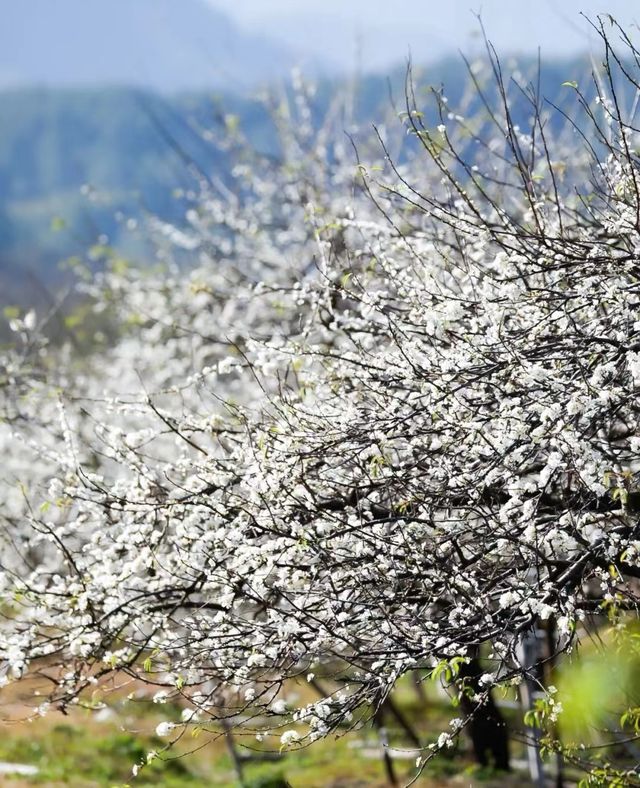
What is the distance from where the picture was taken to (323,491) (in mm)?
6543

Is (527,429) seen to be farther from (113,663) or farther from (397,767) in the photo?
(397,767)

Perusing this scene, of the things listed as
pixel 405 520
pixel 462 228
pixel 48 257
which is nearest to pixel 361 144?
pixel 462 228

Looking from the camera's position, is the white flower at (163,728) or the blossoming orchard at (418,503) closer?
the blossoming orchard at (418,503)

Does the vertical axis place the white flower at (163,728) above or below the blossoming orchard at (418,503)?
below

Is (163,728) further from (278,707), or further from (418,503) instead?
(418,503)

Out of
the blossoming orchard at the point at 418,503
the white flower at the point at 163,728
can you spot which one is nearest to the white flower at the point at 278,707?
the blossoming orchard at the point at 418,503

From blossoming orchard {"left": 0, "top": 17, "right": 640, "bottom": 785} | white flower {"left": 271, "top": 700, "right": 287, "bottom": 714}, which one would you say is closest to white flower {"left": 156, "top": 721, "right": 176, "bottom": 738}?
blossoming orchard {"left": 0, "top": 17, "right": 640, "bottom": 785}

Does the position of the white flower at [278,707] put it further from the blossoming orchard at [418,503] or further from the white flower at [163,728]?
the white flower at [163,728]

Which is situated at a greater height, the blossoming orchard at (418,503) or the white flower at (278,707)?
the blossoming orchard at (418,503)

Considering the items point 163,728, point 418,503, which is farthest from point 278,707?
point 418,503

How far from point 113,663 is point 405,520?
2.19 metres

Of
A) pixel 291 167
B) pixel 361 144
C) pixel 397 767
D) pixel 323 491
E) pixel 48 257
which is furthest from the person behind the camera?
pixel 48 257

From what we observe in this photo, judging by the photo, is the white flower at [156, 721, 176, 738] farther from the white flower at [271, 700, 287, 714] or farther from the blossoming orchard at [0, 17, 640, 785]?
the white flower at [271, 700, 287, 714]

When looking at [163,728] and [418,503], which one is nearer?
[418,503]
